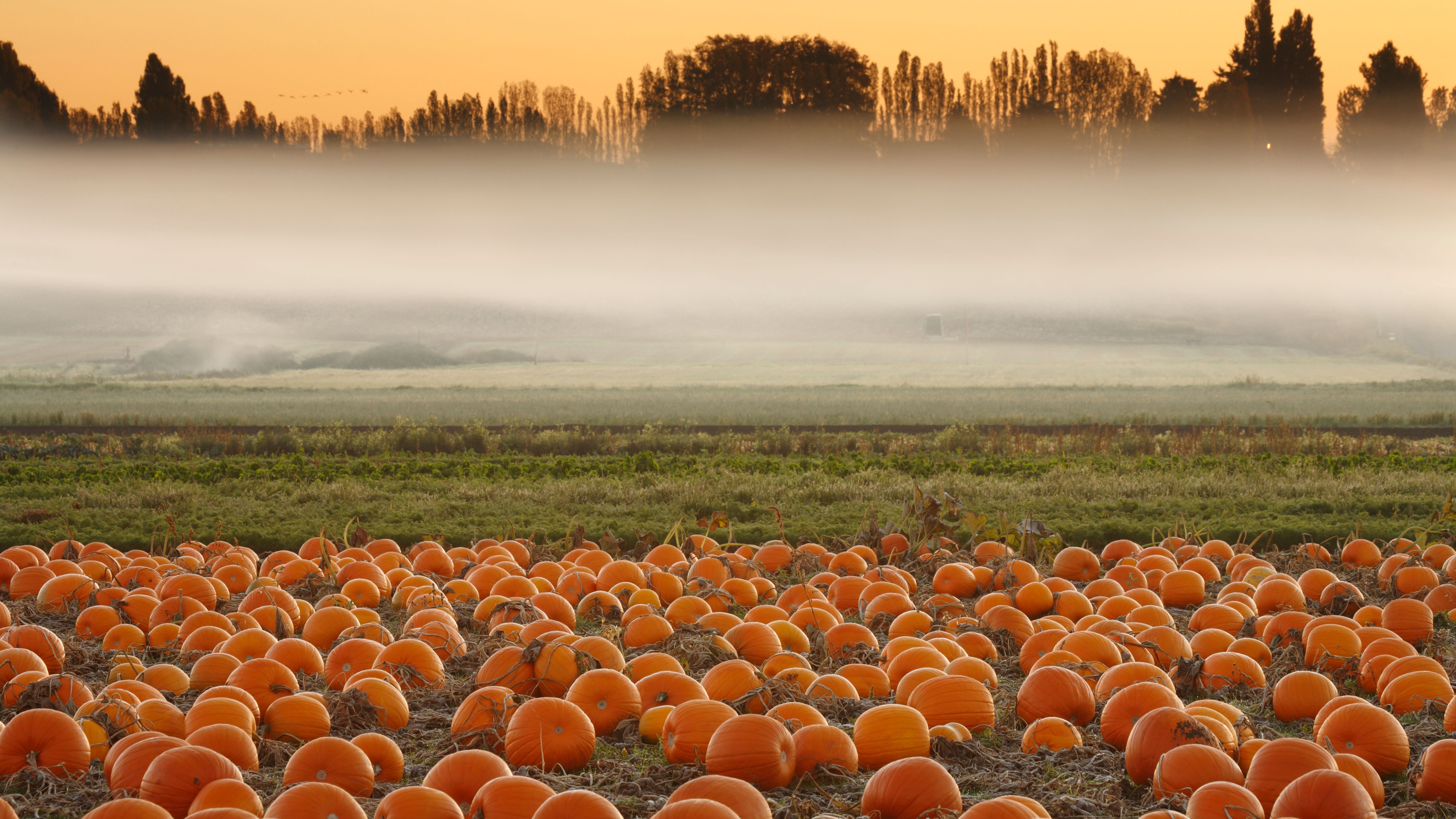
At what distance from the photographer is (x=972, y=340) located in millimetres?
115688

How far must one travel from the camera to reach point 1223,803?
3205mm

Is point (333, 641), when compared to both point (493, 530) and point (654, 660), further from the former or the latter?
point (493, 530)

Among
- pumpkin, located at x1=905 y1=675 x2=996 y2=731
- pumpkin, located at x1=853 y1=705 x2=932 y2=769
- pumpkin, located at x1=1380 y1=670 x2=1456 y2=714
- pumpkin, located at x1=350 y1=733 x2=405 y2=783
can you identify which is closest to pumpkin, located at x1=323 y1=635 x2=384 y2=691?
pumpkin, located at x1=350 y1=733 x2=405 y2=783

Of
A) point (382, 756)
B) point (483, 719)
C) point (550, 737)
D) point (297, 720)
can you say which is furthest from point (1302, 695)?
point (297, 720)

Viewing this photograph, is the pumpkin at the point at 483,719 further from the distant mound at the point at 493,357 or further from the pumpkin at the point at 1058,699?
the distant mound at the point at 493,357

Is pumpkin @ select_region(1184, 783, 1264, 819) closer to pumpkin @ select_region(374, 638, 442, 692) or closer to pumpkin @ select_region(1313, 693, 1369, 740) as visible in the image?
pumpkin @ select_region(1313, 693, 1369, 740)

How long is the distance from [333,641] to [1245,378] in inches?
2738

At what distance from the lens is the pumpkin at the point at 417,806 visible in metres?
3.16

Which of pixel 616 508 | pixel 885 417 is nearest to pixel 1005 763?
pixel 616 508

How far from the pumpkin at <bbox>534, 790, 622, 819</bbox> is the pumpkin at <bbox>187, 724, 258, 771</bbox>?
4.94 feet

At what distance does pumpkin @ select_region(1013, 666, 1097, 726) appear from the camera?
4.48m

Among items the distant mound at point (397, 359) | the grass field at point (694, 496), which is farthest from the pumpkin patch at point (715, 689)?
the distant mound at point (397, 359)

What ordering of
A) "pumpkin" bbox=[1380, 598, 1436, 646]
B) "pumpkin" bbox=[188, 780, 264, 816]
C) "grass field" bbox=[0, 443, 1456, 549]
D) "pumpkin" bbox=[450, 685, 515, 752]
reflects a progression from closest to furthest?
"pumpkin" bbox=[188, 780, 264, 816] < "pumpkin" bbox=[450, 685, 515, 752] < "pumpkin" bbox=[1380, 598, 1436, 646] < "grass field" bbox=[0, 443, 1456, 549]

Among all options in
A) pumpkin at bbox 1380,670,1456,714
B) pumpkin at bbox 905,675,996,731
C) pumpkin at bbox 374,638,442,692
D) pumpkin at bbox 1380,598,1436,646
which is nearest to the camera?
pumpkin at bbox 905,675,996,731
